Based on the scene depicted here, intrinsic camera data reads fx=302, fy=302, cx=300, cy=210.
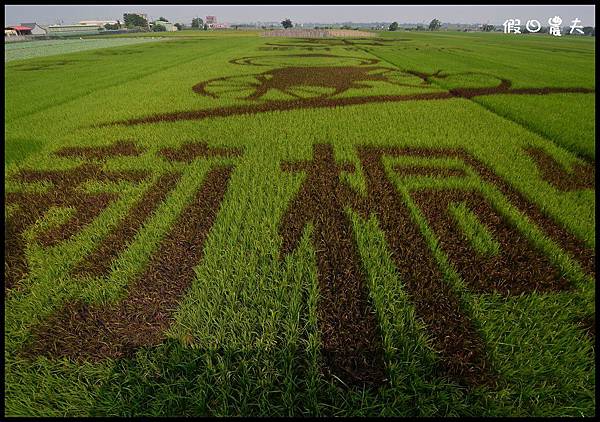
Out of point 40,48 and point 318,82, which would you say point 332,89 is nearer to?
point 318,82

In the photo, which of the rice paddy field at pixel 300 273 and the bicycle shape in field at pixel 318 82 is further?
the bicycle shape in field at pixel 318 82

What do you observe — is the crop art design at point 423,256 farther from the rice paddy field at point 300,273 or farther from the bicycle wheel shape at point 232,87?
the bicycle wheel shape at point 232,87

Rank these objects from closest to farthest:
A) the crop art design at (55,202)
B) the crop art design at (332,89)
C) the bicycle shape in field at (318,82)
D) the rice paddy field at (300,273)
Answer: the rice paddy field at (300,273), the crop art design at (55,202), the crop art design at (332,89), the bicycle shape in field at (318,82)

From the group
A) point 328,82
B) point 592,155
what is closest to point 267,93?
point 328,82

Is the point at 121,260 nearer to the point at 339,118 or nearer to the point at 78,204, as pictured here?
the point at 78,204

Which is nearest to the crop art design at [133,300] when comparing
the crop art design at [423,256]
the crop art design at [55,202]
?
the crop art design at [55,202]

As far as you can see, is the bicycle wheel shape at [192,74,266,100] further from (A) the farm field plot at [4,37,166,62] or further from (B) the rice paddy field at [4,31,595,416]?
(A) the farm field plot at [4,37,166,62]
